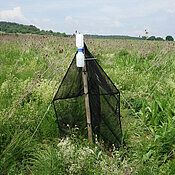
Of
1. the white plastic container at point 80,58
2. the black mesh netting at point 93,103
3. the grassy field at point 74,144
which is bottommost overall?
the grassy field at point 74,144

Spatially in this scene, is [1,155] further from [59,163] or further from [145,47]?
[145,47]

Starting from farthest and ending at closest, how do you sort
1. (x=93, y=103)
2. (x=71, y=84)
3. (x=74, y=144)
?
(x=93, y=103)
(x=71, y=84)
(x=74, y=144)

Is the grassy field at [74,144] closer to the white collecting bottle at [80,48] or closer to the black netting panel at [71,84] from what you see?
the black netting panel at [71,84]

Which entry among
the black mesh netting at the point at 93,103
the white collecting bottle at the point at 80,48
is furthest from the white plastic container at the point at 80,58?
the black mesh netting at the point at 93,103

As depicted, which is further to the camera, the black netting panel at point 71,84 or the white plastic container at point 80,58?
the black netting panel at point 71,84

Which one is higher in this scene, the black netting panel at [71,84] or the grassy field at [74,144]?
the black netting panel at [71,84]

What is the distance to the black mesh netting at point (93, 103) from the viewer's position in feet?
8.08

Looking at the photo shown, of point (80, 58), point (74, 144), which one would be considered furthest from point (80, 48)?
point (74, 144)

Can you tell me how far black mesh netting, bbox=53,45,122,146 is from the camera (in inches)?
97.0

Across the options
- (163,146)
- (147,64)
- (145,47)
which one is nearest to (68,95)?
(163,146)

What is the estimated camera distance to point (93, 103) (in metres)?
2.59

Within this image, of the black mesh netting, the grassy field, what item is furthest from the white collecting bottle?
the grassy field

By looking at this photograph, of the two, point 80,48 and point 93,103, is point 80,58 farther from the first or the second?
point 93,103

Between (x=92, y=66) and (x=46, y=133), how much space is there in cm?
124
